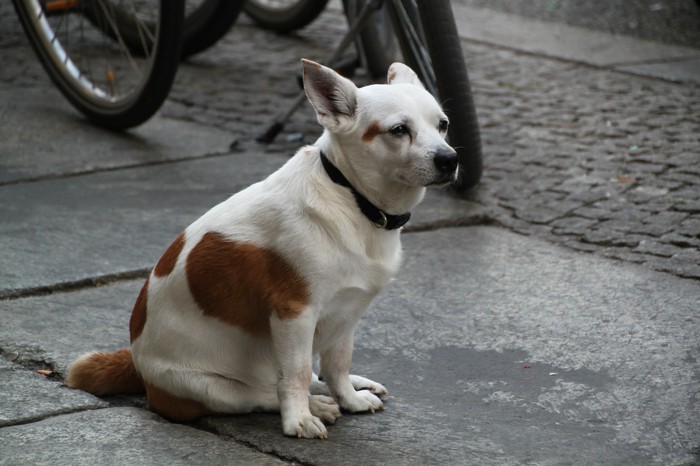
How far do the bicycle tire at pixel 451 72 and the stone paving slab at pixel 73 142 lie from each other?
134cm

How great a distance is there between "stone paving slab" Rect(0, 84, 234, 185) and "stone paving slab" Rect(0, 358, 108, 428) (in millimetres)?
1989

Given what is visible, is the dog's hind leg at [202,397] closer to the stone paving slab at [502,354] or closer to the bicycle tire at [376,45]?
the stone paving slab at [502,354]

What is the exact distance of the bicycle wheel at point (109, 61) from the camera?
5.02 meters

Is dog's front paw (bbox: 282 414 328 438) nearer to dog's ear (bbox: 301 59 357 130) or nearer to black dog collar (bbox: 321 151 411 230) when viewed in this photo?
black dog collar (bbox: 321 151 411 230)

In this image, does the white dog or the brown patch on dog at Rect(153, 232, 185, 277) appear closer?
the white dog

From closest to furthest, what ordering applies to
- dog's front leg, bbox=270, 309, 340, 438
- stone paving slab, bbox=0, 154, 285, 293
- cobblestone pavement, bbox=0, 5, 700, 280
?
dog's front leg, bbox=270, 309, 340, 438 < stone paving slab, bbox=0, 154, 285, 293 < cobblestone pavement, bbox=0, 5, 700, 280

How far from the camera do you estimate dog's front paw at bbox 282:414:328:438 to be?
2.70m

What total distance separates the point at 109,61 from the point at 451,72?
9.83 feet

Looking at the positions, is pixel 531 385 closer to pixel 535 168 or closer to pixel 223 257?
pixel 223 257

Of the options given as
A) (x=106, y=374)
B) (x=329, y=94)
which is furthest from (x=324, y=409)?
(x=329, y=94)

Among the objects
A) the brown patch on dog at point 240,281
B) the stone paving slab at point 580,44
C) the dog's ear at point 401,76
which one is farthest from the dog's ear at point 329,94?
the stone paving slab at point 580,44

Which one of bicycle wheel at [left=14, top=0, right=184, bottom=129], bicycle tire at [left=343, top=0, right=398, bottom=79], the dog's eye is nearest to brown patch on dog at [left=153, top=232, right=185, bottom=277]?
the dog's eye

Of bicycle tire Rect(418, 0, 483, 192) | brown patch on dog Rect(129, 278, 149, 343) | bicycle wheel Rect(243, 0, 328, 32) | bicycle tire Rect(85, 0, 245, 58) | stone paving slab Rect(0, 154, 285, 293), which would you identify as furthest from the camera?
bicycle wheel Rect(243, 0, 328, 32)

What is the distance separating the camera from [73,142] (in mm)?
5312
